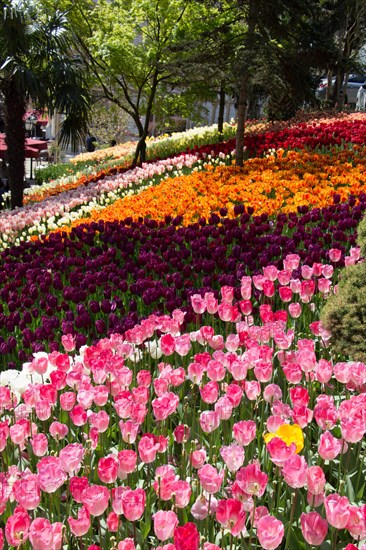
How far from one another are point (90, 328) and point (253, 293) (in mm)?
1195

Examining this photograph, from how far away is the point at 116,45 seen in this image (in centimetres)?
1794

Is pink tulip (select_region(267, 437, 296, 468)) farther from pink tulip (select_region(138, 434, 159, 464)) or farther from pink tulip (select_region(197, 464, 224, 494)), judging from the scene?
pink tulip (select_region(138, 434, 159, 464))

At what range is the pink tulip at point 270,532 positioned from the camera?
186 cm

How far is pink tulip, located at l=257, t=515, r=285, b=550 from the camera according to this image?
1.86 meters

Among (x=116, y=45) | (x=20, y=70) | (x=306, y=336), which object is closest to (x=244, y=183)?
(x=20, y=70)

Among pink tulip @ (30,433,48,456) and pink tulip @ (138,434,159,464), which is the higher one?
pink tulip @ (138,434,159,464)

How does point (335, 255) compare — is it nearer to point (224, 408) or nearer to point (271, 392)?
point (271, 392)

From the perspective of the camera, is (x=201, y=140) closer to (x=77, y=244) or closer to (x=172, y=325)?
(x=77, y=244)

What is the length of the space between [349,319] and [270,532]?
6.42 ft

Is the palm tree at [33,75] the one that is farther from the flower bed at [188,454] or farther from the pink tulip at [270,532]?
the pink tulip at [270,532]

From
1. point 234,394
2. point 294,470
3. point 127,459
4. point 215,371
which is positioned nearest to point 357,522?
point 294,470

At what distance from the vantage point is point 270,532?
188cm

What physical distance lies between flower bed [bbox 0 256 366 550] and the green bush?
8 centimetres

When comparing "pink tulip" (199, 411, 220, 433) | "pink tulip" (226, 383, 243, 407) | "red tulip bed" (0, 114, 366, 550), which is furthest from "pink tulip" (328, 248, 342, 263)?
"pink tulip" (199, 411, 220, 433)
